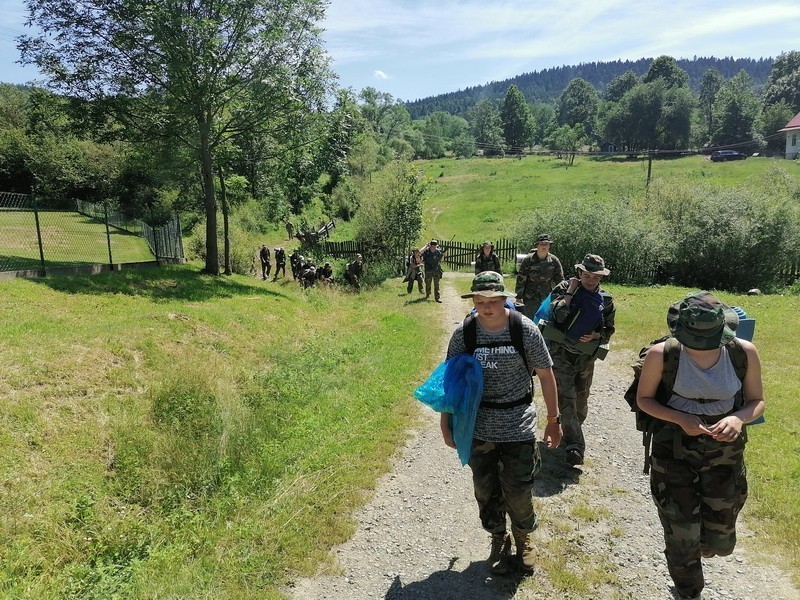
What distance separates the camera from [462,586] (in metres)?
3.59

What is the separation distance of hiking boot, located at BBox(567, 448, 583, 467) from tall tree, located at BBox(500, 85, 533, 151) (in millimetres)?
119274

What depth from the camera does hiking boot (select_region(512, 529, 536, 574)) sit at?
3604mm

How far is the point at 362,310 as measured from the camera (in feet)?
47.6

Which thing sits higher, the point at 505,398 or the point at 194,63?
the point at 194,63

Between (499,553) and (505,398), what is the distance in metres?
1.27

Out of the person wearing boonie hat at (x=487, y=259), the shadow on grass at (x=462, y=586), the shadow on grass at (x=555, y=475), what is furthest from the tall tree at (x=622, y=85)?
the shadow on grass at (x=462, y=586)

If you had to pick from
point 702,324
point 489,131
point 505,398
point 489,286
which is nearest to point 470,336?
point 489,286

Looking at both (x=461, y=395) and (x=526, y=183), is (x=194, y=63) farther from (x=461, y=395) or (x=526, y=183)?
(x=526, y=183)

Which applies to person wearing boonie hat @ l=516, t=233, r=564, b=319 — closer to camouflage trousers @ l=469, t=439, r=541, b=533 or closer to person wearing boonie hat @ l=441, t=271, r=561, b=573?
person wearing boonie hat @ l=441, t=271, r=561, b=573

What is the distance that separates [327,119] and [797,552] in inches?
627

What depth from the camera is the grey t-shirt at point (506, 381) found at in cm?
336

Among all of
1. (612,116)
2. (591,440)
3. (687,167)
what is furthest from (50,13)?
(612,116)

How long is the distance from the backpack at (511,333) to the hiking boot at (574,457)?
208 cm

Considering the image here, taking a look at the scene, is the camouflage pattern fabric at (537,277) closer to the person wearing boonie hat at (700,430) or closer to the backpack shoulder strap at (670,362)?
the person wearing boonie hat at (700,430)
